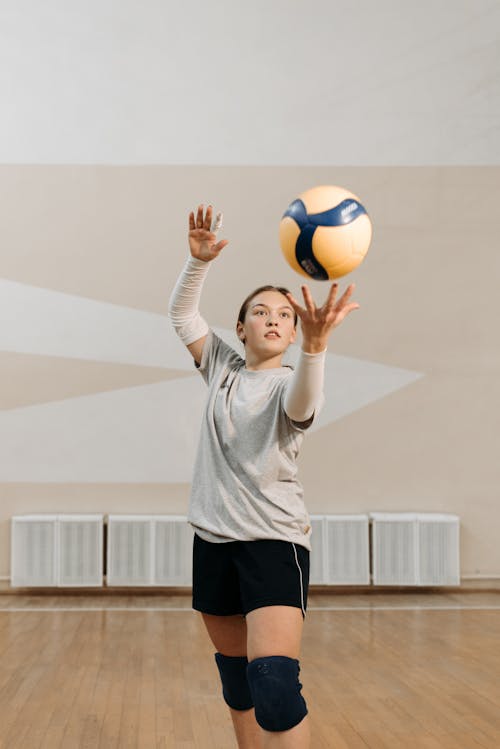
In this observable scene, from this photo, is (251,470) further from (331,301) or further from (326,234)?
(326,234)

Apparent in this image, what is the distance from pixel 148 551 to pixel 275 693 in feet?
13.5

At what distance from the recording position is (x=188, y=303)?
94.9 inches

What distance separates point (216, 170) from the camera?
6262 mm

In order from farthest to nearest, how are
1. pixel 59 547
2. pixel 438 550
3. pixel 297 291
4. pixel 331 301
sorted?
pixel 297 291 → pixel 438 550 → pixel 59 547 → pixel 331 301

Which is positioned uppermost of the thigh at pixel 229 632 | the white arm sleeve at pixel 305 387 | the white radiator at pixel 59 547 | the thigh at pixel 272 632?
the white arm sleeve at pixel 305 387

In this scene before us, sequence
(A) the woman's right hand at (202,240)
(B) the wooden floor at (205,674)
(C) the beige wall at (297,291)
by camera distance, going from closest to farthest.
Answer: (A) the woman's right hand at (202,240) < (B) the wooden floor at (205,674) < (C) the beige wall at (297,291)

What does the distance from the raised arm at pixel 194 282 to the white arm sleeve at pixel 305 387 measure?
0.44 metres

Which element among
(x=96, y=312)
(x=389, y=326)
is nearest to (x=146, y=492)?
(x=96, y=312)

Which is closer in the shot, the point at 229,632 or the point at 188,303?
the point at 229,632

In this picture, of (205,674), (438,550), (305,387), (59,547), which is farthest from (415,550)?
(305,387)

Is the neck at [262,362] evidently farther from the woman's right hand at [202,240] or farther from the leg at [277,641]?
the leg at [277,641]

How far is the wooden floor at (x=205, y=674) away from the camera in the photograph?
3057 millimetres

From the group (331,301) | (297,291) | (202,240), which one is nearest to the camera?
(331,301)

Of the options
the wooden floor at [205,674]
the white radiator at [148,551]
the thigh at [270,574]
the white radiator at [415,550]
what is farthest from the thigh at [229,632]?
the white radiator at [415,550]
